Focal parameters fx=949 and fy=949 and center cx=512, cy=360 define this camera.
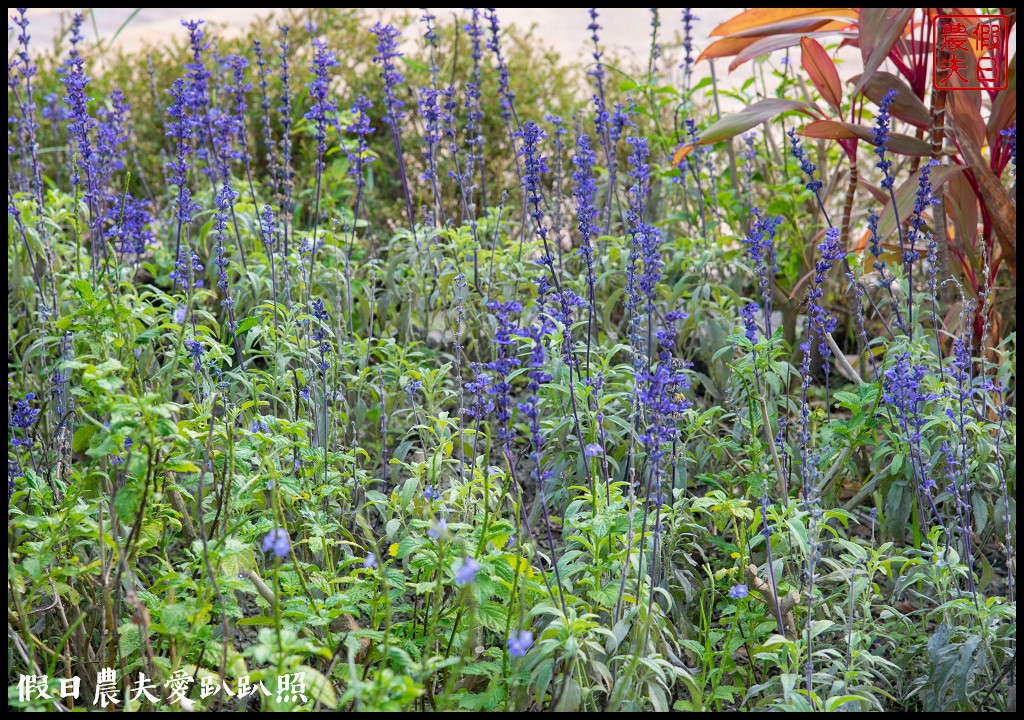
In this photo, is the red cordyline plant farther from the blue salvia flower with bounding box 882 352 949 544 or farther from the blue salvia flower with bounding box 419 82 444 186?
the blue salvia flower with bounding box 882 352 949 544

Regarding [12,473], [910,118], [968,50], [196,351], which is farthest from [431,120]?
[968,50]

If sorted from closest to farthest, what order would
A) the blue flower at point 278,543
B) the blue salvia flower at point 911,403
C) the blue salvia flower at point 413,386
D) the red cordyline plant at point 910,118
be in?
the blue flower at point 278,543 → the blue salvia flower at point 911,403 → the blue salvia flower at point 413,386 → the red cordyline plant at point 910,118

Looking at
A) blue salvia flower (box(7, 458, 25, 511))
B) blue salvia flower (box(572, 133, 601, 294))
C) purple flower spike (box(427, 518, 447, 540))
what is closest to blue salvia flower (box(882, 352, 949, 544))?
blue salvia flower (box(572, 133, 601, 294))

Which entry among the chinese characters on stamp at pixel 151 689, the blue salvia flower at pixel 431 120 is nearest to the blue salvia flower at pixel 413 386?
the blue salvia flower at pixel 431 120

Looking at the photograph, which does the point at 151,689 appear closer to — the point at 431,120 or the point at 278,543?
the point at 278,543

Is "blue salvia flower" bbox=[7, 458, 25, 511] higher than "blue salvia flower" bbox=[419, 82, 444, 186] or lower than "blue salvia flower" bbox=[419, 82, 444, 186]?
lower

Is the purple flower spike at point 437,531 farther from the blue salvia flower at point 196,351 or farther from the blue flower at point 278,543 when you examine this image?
the blue salvia flower at point 196,351

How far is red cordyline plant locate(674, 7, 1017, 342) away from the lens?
3590 millimetres

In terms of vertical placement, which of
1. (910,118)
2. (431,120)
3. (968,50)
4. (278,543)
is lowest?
(278,543)

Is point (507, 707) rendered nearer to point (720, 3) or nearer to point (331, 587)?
point (331, 587)

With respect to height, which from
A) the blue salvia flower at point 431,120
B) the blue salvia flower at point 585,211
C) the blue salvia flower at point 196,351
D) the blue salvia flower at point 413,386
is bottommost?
the blue salvia flower at point 413,386

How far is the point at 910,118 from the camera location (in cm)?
380

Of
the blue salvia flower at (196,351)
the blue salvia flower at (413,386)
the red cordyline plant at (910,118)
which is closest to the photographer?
the blue salvia flower at (196,351)

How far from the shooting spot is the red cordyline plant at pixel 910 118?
3.59m
